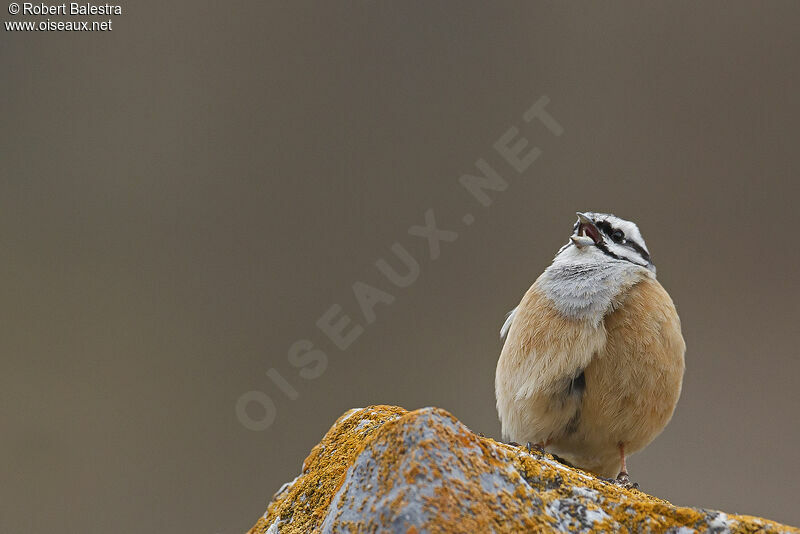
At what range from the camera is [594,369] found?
4016mm

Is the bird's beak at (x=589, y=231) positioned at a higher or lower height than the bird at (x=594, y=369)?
higher

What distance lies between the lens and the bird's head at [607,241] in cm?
473

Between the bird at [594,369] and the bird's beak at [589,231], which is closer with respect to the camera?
the bird at [594,369]

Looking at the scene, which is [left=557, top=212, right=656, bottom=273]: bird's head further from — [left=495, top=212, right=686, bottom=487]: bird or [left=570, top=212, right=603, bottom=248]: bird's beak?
[left=495, top=212, right=686, bottom=487]: bird

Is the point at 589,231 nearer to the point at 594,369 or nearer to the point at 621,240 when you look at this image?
the point at 621,240

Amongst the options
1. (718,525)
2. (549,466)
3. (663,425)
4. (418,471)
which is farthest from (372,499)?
(663,425)

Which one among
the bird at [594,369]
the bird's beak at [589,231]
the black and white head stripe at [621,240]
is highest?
the bird's beak at [589,231]

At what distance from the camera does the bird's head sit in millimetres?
4727

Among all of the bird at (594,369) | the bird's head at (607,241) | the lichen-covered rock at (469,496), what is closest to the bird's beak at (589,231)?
the bird's head at (607,241)

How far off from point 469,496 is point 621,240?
296cm

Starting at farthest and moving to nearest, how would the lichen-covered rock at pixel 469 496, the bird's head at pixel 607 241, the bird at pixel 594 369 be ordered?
the bird's head at pixel 607 241
the bird at pixel 594 369
the lichen-covered rock at pixel 469 496

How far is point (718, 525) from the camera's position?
227cm

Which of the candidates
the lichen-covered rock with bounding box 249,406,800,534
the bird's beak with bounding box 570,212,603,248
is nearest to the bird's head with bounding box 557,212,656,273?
the bird's beak with bounding box 570,212,603,248

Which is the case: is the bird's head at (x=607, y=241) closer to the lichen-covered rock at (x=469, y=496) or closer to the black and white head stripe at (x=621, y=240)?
the black and white head stripe at (x=621, y=240)
